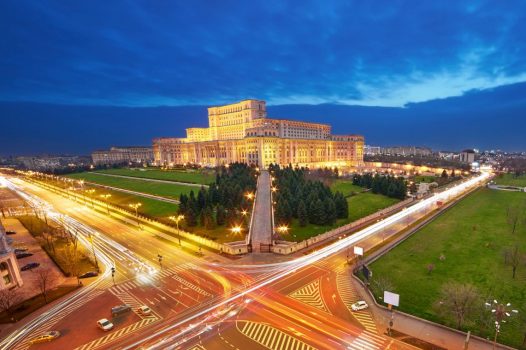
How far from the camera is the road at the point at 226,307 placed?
79.8 feet

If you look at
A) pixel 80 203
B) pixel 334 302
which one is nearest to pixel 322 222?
pixel 334 302

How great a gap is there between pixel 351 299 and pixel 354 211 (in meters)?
42.9

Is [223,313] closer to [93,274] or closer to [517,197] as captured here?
[93,274]

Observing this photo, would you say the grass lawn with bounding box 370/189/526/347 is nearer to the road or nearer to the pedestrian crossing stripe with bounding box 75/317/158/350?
the road

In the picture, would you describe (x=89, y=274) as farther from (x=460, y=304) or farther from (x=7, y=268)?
(x=460, y=304)

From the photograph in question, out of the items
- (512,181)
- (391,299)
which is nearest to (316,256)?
(391,299)

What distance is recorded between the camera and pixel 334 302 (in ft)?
97.1

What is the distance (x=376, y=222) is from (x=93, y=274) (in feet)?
173

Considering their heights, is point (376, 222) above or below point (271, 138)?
below

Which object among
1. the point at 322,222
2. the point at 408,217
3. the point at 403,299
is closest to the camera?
the point at 403,299

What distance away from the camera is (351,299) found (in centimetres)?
3011

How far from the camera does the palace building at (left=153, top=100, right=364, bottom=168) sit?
152000 mm

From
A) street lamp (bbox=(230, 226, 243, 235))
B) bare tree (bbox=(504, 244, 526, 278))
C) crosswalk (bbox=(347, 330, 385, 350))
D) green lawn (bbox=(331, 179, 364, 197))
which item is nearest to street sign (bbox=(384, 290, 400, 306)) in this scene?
crosswalk (bbox=(347, 330, 385, 350))

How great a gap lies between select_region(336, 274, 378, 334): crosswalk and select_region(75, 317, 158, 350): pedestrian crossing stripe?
1973 centimetres
